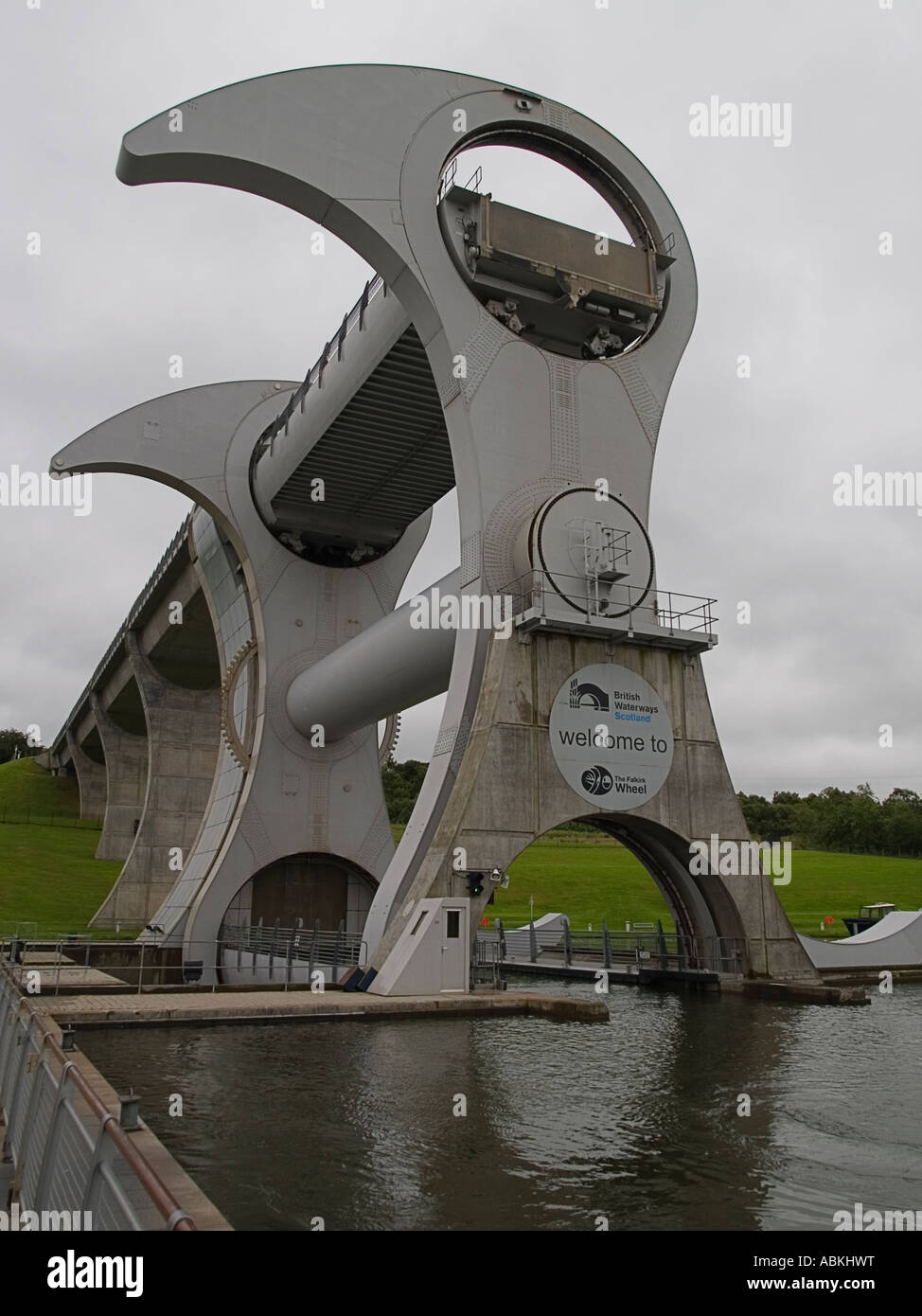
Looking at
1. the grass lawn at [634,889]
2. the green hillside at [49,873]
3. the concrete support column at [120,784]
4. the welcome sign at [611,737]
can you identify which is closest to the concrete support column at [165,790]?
the green hillside at [49,873]

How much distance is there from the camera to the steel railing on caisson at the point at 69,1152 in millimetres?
3918

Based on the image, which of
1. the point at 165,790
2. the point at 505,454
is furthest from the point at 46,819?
the point at 505,454

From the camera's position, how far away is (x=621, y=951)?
2542 cm

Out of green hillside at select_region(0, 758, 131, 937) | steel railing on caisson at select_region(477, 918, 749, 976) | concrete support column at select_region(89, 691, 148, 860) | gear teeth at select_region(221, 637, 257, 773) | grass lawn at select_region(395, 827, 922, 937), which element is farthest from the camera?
concrete support column at select_region(89, 691, 148, 860)

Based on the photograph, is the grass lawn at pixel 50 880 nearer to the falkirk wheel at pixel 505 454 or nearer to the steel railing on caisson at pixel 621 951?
the steel railing on caisson at pixel 621 951

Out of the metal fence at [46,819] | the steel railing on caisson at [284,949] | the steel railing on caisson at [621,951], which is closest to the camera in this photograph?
the steel railing on caisson at [621,951]

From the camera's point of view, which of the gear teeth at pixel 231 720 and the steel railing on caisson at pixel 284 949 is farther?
the gear teeth at pixel 231 720

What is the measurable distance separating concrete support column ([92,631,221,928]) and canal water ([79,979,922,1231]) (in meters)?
33.7

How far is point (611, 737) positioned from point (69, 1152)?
1582 centimetres

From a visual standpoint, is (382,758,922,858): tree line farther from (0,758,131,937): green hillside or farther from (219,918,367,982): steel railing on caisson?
(219,918,367,982): steel railing on caisson

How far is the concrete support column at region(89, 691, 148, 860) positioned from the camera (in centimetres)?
6331

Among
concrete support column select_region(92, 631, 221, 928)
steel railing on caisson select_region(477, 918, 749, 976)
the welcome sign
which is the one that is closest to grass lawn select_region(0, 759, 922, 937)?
concrete support column select_region(92, 631, 221, 928)

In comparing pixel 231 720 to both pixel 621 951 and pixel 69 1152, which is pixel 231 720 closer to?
pixel 621 951

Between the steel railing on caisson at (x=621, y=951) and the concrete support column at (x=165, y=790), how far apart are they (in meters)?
18.3
